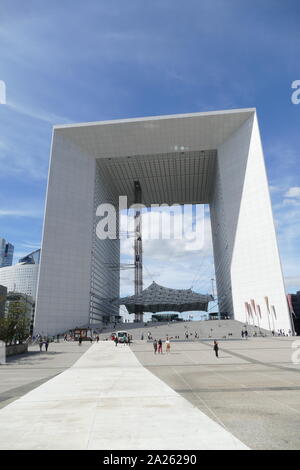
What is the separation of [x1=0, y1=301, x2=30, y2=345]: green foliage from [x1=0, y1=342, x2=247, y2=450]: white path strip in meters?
18.6

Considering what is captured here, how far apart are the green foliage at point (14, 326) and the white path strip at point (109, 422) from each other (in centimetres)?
1861

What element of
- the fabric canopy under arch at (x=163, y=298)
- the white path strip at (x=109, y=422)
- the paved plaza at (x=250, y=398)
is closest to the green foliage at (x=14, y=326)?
the paved plaza at (x=250, y=398)

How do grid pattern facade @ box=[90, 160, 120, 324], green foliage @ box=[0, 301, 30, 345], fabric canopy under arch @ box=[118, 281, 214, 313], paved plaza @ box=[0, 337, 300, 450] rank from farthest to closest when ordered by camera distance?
fabric canopy under arch @ box=[118, 281, 214, 313] < grid pattern facade @ box=[90, 160, 120, 324] < green foliage @ box=[0, 301, 30, 345] < paved plaza @ box=[0, 337, 300, 450]

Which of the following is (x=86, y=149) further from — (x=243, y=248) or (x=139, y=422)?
(x=139, y=422)

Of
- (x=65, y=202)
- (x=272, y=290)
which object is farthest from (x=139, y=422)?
(x=65, y=202)

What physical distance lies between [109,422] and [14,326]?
2499cm

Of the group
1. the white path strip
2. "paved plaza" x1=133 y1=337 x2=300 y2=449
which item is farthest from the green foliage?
the white path strip

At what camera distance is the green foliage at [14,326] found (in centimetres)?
2665

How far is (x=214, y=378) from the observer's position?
42.9 ft

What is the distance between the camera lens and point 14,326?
91.4ft

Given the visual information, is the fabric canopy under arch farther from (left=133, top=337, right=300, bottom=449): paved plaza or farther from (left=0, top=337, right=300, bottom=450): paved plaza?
(left=0, top=337, right=300, bottom=450): paved plaza

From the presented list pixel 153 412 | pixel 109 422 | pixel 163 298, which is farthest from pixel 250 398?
pixel 163 298

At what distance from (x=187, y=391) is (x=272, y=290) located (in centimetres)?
4981

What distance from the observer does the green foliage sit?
87.4 ft
